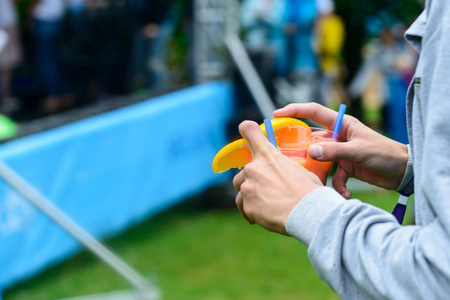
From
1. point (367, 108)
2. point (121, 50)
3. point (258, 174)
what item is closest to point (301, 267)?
point (121, 50)

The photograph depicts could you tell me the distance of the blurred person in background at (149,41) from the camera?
21.6 ft

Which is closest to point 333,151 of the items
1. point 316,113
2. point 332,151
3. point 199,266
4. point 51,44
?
point 332,151

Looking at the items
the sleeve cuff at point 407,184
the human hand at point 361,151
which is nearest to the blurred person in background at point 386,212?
the human hand at point 361,151

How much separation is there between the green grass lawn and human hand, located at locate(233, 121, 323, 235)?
9.98 feet

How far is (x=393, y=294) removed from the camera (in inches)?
34.7

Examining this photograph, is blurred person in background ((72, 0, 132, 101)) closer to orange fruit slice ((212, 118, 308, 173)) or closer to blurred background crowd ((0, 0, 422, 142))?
blurred background crowd ((0, 0, 422, 142))

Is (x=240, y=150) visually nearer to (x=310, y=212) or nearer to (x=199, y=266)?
(x=310, y=212)

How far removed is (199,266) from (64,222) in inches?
56.9

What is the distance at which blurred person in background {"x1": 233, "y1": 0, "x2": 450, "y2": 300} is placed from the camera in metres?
0.85

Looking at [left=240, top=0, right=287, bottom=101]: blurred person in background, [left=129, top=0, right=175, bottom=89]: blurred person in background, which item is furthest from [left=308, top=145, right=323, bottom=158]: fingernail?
[left=240, top=0, right=287, bottom=101]: blurred person in background

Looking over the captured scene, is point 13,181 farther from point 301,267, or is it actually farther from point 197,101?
point 197,101

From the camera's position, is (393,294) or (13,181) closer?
(393,294)

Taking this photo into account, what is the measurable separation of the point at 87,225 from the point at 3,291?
2.18 ft

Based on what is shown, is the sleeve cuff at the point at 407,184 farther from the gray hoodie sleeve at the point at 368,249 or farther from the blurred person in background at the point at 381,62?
the blurred person in background at the point at 381,62
